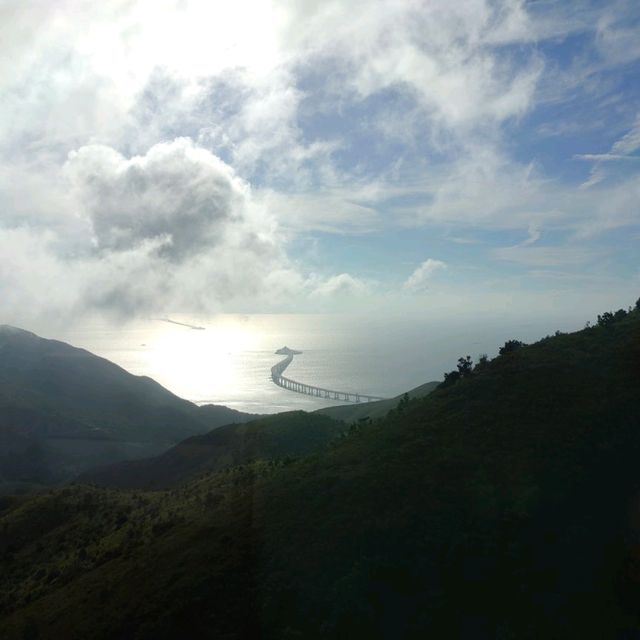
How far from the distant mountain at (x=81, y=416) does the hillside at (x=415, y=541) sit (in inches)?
3729

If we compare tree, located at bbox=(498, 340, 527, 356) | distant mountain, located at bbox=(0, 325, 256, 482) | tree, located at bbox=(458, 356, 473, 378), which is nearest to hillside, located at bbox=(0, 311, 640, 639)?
tree, located at bbox=(458, 356, 473, 378)

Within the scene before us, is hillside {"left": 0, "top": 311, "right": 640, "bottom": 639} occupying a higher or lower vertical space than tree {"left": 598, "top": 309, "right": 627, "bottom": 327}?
lower

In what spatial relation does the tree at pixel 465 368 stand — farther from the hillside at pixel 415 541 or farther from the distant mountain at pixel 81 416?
the distant mountain at pixel 81 416

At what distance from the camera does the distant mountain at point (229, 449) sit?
63.2 m

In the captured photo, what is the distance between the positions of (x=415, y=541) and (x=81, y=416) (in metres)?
150

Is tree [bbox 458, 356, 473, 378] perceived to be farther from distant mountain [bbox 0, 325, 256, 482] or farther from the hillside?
distant mountain [bbox 0, 325, 256, 482]

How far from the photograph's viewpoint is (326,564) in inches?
806

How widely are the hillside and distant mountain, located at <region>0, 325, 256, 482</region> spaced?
94.7 m

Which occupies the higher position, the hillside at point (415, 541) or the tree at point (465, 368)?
the tree at point (465, 368)

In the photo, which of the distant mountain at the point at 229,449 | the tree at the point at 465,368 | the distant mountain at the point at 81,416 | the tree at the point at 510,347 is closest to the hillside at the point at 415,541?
the tree at the point at 465,368

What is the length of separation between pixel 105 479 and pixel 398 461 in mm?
73454

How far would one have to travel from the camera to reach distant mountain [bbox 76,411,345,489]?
208 feet

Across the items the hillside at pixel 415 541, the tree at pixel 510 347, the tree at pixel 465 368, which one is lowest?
the hillside at pixel 415 541

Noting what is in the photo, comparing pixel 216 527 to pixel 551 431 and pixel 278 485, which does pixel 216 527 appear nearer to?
pixel 278 485
